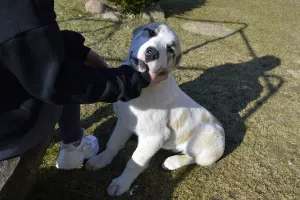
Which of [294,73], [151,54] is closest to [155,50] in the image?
[151,54]

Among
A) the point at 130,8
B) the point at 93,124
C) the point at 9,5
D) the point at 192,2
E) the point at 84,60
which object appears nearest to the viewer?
the point at 9,5

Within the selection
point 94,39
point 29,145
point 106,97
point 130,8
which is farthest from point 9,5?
point 130,8

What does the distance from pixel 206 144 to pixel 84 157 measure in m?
1.08

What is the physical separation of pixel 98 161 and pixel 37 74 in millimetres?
1545

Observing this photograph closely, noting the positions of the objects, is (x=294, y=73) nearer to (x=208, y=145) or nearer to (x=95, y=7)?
(x=208, y=145)

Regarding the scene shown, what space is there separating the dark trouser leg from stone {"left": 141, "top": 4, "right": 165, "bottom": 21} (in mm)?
4217

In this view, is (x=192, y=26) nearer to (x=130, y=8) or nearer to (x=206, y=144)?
(x=130, y=8)

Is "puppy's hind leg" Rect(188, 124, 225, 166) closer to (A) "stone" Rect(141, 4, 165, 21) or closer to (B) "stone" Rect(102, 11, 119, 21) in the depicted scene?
(B) "stone" Rect(102, 11, 119, 21)

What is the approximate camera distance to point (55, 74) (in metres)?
1.40

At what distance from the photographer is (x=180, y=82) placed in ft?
13.8

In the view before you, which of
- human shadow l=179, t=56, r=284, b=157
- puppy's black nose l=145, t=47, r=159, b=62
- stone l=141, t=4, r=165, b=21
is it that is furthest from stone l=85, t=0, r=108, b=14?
puppy's black nose l=145, t=47, r=159, b=62

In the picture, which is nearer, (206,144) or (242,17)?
(206,144)

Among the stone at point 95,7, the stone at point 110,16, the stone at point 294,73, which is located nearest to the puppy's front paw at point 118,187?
the stone at point 294,73

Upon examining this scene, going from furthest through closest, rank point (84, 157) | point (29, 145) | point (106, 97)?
point (84, 157), point (29, 145), point (106, 97)
